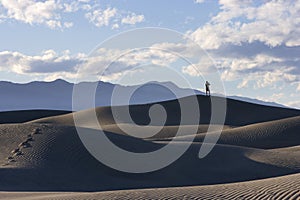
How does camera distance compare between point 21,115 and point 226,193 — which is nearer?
point 226,193

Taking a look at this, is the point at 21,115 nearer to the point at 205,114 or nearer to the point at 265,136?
the point at 205,114

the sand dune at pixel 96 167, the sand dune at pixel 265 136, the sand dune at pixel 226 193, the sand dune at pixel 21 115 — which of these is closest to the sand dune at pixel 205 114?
the sand dune at pixel 21 115

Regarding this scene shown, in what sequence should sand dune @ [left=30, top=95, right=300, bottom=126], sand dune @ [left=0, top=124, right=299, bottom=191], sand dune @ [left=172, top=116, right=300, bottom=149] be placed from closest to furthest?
sand dune @ [left=0, top=124, right=299, bottom=191], sand dune @ [left=172, top=116, right=300, bottom=149], sand dune @ [left=30, top=95, right=300, bottom=126]

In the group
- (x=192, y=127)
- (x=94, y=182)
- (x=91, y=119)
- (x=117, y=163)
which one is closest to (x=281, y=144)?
(x=192, y=127)

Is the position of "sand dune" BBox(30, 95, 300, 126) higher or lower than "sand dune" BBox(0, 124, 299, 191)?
higher

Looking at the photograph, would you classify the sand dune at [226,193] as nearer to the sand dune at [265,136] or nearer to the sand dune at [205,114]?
the sand dune at [265,136]

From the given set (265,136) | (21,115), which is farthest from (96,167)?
(21,115)

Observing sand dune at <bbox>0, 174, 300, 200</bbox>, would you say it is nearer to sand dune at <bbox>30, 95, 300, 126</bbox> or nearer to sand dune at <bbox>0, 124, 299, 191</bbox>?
sand dune at <bbox>0, 124, 299, 191</bbox>

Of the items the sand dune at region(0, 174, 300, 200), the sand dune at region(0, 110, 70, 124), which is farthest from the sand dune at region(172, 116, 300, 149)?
the sand dune at region(0, 110, 70, 124)

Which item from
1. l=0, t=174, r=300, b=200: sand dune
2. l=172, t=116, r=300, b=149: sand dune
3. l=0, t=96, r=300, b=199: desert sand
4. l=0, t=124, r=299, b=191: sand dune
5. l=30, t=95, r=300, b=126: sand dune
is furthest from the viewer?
l=30, t=95, r=300, b=126: sand dune

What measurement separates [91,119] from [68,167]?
43.0 meters

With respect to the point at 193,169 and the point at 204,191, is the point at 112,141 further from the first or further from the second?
the point at 204,191

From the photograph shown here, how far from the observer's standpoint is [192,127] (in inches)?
2312

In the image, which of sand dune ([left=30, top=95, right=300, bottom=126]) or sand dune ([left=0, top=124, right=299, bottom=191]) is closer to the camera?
sand dune ([left=0, top=124, right=299, bottom=191])
